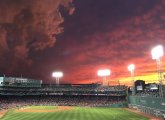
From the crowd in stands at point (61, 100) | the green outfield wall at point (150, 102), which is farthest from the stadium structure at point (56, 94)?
the green outfield wall at point (150, 102)

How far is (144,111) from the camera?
233 ft

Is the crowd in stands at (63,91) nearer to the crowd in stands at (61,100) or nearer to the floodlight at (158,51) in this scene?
the crowd in stands at (61,100)

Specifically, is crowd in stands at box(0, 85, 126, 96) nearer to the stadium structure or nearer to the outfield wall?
the stadium structure

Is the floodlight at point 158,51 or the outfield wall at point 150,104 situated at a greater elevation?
the floodlight at point 158,51

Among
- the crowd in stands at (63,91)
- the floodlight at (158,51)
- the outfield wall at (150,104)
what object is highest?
the floodlight at (158,51)

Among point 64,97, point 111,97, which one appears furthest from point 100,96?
point 64,97

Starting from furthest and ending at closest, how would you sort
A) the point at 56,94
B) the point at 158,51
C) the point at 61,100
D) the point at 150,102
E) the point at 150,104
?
the point at 56,94, the point at 61,100, the point at 150,104, the point at 150,102, the point at 158,51

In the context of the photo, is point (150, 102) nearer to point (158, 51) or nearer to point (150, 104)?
point (150, 104)

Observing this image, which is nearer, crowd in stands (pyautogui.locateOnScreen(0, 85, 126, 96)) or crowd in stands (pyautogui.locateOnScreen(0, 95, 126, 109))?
crowd in stands (pyautogui.locateOnScreen(0, 95, 126, 109))

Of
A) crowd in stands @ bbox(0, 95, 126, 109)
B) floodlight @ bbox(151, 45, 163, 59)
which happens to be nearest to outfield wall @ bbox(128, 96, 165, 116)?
floodlight @ bbox(151, 45, 163, 59)

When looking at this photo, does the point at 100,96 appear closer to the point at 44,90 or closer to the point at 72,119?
the point at 44,90

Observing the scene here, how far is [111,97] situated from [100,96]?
14.6ft

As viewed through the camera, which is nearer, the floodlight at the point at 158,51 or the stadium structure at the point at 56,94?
the floodlight at the point at 158,51

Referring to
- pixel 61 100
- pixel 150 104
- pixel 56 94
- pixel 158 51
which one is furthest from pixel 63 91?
pixel 158 51
